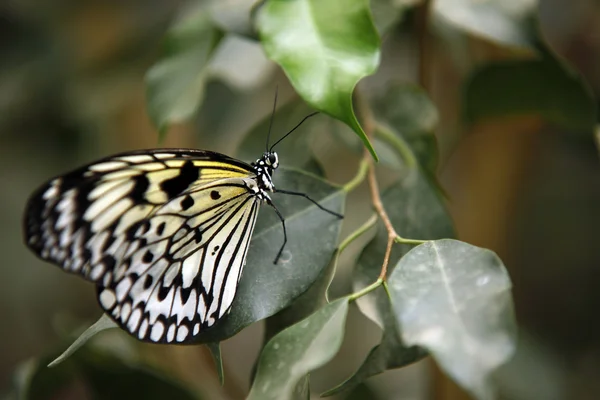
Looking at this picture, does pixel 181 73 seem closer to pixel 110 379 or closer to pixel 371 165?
pixel 371 165

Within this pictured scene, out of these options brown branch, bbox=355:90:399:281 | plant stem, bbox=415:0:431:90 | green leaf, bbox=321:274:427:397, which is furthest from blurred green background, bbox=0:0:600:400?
green leaf, bbox=321:274:427:397

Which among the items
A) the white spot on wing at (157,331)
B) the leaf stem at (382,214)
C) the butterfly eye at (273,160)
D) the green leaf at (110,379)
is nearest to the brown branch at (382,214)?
the leaf stem at (382,214)

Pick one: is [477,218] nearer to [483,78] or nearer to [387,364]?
[483,78]

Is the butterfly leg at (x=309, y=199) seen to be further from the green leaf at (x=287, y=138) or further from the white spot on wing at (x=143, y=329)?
the white spot on wing at (x=143, y=329)

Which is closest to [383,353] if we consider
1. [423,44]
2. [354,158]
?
[423,44]

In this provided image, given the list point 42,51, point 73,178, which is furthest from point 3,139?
point 73,178

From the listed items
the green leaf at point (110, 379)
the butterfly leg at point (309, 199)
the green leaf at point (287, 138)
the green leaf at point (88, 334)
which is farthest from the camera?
the green leaf at point (110, 379)

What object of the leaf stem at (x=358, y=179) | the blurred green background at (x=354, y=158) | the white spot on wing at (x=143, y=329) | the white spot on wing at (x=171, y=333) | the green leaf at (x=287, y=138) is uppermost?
the green leaf at (x=287, y=138)
